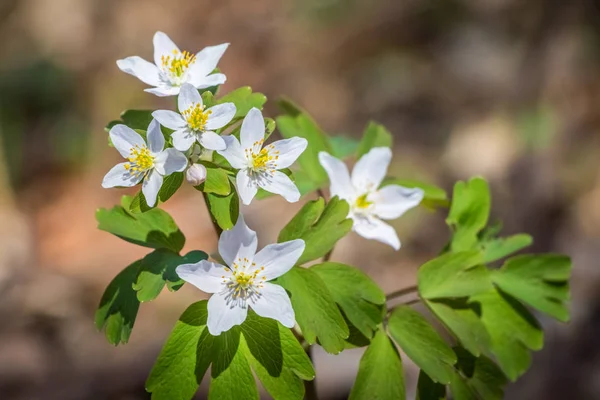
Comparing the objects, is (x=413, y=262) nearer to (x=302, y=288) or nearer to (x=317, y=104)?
(x=317, y=104)

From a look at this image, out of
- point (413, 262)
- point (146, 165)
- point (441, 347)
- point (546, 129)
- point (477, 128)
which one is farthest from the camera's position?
point (477, 128)

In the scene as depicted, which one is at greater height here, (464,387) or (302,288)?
(302,288)

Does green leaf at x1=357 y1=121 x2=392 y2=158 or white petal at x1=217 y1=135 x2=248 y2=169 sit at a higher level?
green leaf at x1=357 y1=121 x2=392 y2=158

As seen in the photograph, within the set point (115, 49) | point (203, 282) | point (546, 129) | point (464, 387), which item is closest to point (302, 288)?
point (203, 282)

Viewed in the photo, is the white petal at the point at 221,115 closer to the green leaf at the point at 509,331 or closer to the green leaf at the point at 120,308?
the green leaf at the point at 120,308

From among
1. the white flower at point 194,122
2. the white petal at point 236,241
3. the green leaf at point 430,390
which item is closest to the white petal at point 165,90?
the white flower at point 194,122

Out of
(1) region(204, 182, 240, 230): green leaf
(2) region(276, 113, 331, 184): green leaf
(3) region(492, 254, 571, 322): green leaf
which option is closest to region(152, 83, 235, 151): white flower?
(1) region(204, 182, 240, 230): green leaf

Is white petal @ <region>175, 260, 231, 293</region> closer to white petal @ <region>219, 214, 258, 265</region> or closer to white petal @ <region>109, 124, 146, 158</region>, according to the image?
white petal @ <region>219, 214, 258, 265</region>
